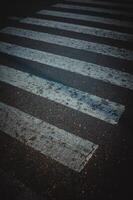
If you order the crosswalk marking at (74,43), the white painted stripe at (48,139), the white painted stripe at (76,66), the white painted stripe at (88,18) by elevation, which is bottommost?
the white painted stripe at (48,139)

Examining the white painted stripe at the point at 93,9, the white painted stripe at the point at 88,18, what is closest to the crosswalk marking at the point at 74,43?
the white painted stripe at the point at 88,18

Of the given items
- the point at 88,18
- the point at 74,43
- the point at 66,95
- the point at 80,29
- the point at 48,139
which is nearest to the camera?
the point at 48,139

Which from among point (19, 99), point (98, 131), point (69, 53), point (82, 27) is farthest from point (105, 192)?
point (82, 27)

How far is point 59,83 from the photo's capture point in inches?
169

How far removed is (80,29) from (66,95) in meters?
2.78

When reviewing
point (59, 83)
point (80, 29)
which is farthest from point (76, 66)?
point (80, 29)

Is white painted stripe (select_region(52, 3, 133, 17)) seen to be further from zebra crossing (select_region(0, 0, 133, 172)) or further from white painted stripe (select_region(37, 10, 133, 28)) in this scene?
white painted stripe (select_region(37, 10, 133, 28))

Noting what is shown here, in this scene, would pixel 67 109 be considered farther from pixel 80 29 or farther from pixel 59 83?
pixel 80 29

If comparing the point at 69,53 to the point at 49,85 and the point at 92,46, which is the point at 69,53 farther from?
the point at 49,85

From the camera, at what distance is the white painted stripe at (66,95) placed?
357 cm

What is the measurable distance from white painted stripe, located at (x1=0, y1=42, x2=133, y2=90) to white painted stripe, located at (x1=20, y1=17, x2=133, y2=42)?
1336mm

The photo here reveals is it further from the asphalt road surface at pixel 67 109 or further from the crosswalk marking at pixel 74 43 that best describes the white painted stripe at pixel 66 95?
the crosswalk marking at pixel 74 43

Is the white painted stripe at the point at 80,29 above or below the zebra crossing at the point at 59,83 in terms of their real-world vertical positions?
above

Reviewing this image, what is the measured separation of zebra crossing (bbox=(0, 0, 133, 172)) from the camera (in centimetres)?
316
